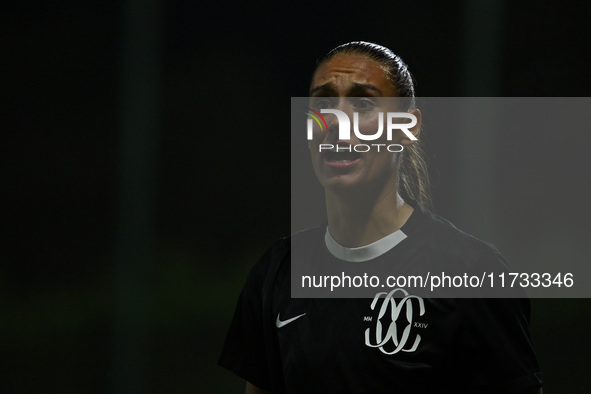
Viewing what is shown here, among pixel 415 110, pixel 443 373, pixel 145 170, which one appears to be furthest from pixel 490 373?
pixel 145 170

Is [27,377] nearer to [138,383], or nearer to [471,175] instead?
[138,383]

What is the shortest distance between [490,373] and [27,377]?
2.27 metres

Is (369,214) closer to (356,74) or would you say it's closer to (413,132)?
(413,132)

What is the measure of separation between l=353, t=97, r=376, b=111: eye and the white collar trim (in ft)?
1.11

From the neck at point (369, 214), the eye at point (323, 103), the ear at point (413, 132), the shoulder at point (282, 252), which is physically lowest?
the shoulder at point (282, 252)

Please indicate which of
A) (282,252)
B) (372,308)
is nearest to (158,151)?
(282,252)

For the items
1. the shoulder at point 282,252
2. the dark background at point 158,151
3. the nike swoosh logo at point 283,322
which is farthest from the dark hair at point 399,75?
the dark background at point 158,151

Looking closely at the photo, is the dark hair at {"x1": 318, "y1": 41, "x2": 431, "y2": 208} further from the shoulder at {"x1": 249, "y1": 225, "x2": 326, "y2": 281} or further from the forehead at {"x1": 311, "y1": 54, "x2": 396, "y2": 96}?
the shoulder at {"x1": 249, "y1": 225, "x2": 326, "y2": 281}

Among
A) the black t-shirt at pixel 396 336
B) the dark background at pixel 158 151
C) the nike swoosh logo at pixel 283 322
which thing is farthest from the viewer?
the dark background at pixel 158 151

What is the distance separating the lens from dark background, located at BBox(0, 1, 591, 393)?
9.72 ft

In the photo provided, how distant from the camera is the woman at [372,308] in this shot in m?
1.62

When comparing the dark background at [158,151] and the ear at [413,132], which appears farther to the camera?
the dark background at [158,151]

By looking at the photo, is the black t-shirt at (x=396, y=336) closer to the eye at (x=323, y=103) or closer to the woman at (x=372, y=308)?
the woman at (x=372, y=308)

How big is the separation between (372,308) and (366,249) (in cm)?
17
